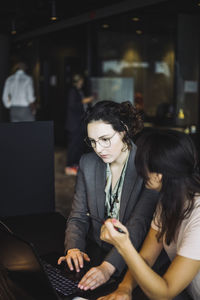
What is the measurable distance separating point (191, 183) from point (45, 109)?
348 inches

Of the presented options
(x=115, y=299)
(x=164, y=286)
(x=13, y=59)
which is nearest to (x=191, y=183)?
(x=164, y=286)

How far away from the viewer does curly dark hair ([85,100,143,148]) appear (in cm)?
199

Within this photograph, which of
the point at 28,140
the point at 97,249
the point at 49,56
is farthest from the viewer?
the point at 49,56

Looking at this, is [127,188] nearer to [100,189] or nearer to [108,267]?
[100,189]

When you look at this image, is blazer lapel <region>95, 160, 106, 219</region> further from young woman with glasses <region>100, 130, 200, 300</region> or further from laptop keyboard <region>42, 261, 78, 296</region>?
young woman with glasses <region>100, 130, 200, 300</region>

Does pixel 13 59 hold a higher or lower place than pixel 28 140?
higher

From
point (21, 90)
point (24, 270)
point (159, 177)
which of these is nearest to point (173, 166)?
point (159, 177)

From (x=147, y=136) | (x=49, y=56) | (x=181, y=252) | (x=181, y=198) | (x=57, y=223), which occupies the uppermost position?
(x=49, y=56)

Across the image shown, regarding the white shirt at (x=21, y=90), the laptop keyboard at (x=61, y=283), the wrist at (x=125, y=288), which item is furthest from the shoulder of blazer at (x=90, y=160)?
the white shirt at (x=21, y=90)

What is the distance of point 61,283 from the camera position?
153 cm

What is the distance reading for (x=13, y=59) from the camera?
39.9 feet

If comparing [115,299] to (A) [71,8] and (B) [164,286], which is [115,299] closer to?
(B) [164,286]

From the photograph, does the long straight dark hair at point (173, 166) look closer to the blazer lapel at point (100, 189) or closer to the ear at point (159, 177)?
the ear at point (159, 177)

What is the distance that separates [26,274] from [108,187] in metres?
0.89
